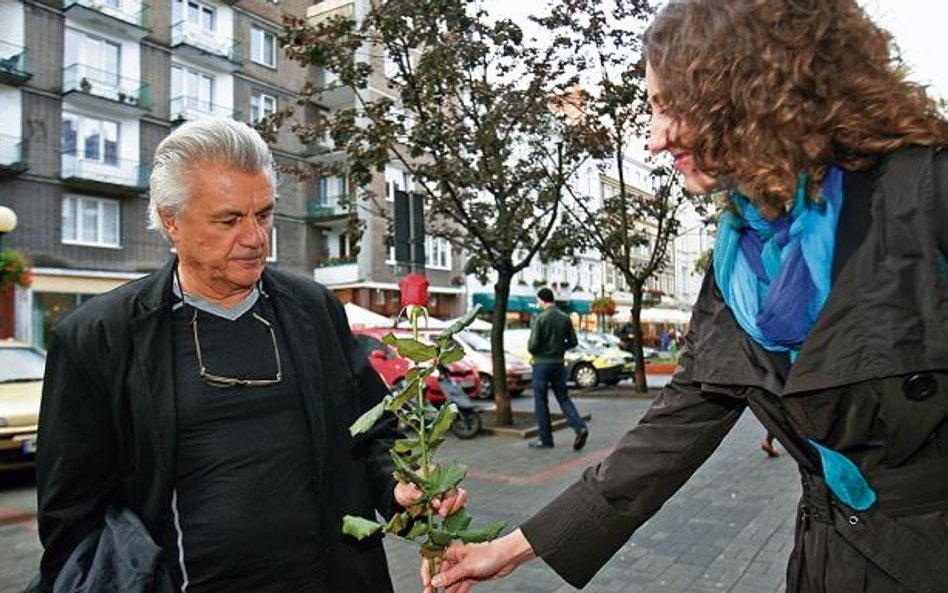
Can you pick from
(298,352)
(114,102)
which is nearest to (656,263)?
(298,352)

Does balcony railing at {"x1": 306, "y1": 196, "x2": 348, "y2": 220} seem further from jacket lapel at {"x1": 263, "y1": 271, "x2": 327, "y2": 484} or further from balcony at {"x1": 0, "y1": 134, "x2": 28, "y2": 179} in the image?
jacket lapel at {"x1": 263, "y1": 271, "x2": 327, "y2": 484}

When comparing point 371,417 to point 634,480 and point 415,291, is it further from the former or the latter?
point 634,480

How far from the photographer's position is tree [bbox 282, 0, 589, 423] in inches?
404

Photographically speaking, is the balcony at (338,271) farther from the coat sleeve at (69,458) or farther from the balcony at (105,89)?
the coat sleeve at (69,458)

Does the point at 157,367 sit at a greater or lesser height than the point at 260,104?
lesser

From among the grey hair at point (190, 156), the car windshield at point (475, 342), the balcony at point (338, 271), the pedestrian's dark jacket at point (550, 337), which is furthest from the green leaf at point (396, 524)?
Answer: the balcony at point (338, 271)

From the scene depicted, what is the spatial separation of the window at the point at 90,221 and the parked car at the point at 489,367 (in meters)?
13.8

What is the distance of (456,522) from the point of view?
4.72 feet

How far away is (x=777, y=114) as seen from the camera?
125cm

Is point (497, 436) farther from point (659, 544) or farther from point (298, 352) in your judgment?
point (298, 352)

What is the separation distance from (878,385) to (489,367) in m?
14.3

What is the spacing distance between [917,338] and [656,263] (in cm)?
1667

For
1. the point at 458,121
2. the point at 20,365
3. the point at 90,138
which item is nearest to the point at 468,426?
the point at 458,121

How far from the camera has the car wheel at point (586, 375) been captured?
19.9 m
